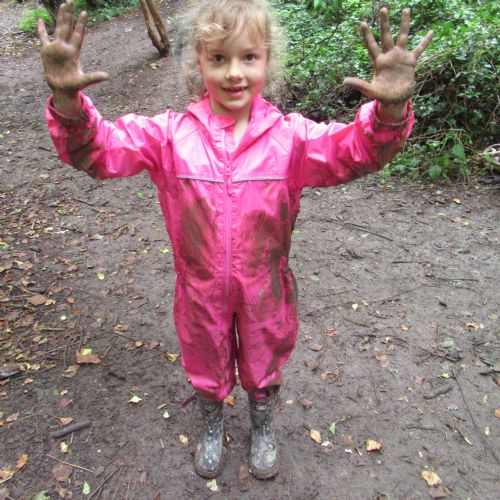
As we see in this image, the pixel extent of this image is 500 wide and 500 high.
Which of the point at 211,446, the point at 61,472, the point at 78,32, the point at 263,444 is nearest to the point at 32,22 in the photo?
the point at 61,472

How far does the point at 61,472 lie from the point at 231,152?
6.02ft

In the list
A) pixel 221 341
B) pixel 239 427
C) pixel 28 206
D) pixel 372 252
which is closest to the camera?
pixel 221 341

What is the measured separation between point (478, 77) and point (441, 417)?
3.78 m

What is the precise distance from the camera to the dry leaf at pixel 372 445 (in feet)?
7.81

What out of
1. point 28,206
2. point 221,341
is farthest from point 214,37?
point 28,206

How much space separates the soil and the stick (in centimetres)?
2

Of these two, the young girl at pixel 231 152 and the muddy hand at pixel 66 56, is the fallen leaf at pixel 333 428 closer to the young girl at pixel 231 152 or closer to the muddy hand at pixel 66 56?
the young girl at pixel 231 152

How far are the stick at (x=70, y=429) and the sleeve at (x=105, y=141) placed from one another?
156cm

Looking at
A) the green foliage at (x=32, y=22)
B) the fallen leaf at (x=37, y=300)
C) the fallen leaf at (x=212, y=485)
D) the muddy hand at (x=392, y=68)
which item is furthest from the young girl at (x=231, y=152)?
the green foliage at (x=32, y=22)

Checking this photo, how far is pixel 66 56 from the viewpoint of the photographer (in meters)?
1.31

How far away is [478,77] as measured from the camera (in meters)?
4.78

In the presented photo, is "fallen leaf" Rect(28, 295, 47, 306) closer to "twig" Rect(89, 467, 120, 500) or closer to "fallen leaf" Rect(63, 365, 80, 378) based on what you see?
"fallen leaf" Rect(63, 365, 80, 378)

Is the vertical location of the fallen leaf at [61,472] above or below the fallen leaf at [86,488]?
below

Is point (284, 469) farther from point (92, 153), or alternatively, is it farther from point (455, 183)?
point (455, 183)
